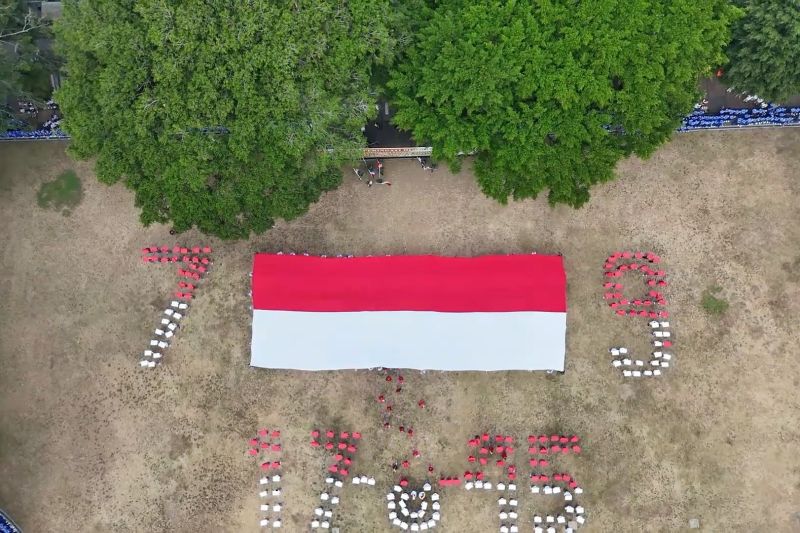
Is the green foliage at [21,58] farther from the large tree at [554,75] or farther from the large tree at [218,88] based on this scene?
the large tree at [554,75]

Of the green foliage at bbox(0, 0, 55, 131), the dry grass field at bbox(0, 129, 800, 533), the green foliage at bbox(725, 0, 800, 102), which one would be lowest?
the dry grass field at bbox(0, 129, 800, 533)

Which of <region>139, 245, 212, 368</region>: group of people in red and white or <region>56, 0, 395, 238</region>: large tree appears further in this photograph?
<region>139, 245, 212, 368</region>: group of people in red and white

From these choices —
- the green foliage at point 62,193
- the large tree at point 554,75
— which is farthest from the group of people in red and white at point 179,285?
the large tree at point 554,75

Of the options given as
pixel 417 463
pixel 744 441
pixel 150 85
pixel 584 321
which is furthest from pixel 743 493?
pixel 150 85

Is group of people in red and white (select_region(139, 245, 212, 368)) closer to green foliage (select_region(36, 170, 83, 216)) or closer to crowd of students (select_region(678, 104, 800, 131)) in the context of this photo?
green foliage (select_region(36, 170, 83, 216))

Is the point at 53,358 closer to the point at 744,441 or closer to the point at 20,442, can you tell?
the point at 20,442

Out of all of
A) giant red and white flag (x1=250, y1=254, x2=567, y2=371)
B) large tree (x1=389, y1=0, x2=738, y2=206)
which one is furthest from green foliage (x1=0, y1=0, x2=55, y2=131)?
large tree (x1=389, y1=0, x2=738, y2=206)

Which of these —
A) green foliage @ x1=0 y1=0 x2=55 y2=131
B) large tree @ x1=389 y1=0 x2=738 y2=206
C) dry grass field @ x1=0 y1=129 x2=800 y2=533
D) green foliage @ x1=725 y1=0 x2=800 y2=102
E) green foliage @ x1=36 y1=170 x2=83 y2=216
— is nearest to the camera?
large tree @ x1=389 y1=0 x2=738 y2=206
